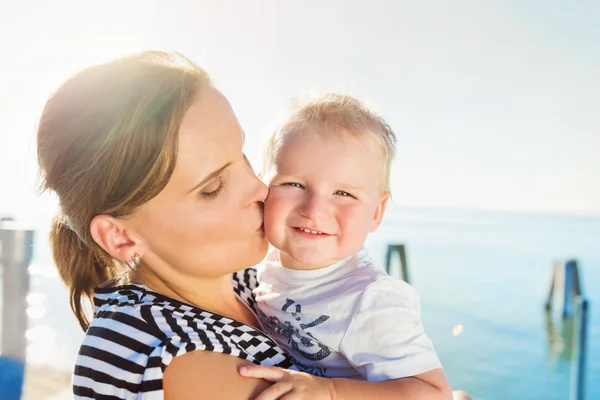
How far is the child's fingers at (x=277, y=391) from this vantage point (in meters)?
1.34

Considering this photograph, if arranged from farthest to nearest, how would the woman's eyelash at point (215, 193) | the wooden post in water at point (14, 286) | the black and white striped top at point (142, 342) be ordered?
1. the wooden post in water at point (14, 286)
2. the woman's eyelash at point (215, 193)
3. the black and white striped top at point (142, 342)

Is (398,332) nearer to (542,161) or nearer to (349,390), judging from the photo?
(349,390)

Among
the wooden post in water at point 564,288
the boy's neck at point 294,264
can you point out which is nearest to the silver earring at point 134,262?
the boy's neck at point 294,264

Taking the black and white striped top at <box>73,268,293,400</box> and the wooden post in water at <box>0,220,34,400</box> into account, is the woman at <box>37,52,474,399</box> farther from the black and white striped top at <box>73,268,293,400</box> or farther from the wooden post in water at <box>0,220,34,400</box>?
the wooden post in water at <box>0,220,34,400</box>

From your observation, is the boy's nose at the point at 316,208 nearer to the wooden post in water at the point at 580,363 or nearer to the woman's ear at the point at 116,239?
the woman's ear at the point at 116,239

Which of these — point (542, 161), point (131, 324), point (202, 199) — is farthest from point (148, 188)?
point (542, 161)

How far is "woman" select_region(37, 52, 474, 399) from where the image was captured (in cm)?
133

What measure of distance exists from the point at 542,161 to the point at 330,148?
192 feet

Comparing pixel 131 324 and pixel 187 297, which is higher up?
pixel 131 324

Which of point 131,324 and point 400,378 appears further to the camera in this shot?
point 400,378

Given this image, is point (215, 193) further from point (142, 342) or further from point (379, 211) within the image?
point (379, 211)

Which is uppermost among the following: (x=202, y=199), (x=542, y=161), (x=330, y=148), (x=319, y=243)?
(x=330, y=148)

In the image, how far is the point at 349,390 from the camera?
1480 millimetres

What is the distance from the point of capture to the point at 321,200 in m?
1.79
